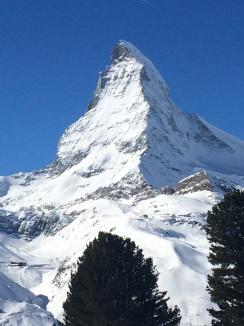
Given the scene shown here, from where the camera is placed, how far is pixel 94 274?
39812 mm

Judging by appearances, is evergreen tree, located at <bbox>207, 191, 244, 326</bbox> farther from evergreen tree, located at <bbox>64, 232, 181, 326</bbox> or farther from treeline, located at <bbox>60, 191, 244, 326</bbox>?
evergreen tree, located at <bbox>64, 232, 181, 326</bbox>

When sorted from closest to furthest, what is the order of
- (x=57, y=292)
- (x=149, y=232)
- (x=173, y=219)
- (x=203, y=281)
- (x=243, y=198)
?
A: (x=243, y=198) → (x=203, y=281) → (x=57, y=292) → (x=149, y=232) → (x=173, y=219)

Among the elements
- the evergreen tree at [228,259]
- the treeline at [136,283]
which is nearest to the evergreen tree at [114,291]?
the treeline at [136,283]

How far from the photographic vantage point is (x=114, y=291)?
127ft

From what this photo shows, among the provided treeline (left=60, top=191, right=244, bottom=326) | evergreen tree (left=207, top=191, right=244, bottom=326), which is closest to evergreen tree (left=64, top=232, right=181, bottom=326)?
treeline (left=60, top=191, right=244, bottom=326)

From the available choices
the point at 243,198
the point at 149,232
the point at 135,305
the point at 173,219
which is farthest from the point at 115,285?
the point at 173,219

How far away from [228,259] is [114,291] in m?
6.88

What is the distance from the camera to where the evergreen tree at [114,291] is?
38.3 meters

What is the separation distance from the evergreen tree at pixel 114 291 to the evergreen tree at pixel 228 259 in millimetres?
2943

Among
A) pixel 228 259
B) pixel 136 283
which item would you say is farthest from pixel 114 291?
pixel 228 259

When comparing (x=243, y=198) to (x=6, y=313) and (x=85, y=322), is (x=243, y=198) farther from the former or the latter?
(x=6, y=313)

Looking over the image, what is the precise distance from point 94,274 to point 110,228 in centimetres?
14060

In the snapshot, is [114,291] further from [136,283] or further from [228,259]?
[228,259]

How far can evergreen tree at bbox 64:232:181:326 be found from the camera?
3828 centimetres
